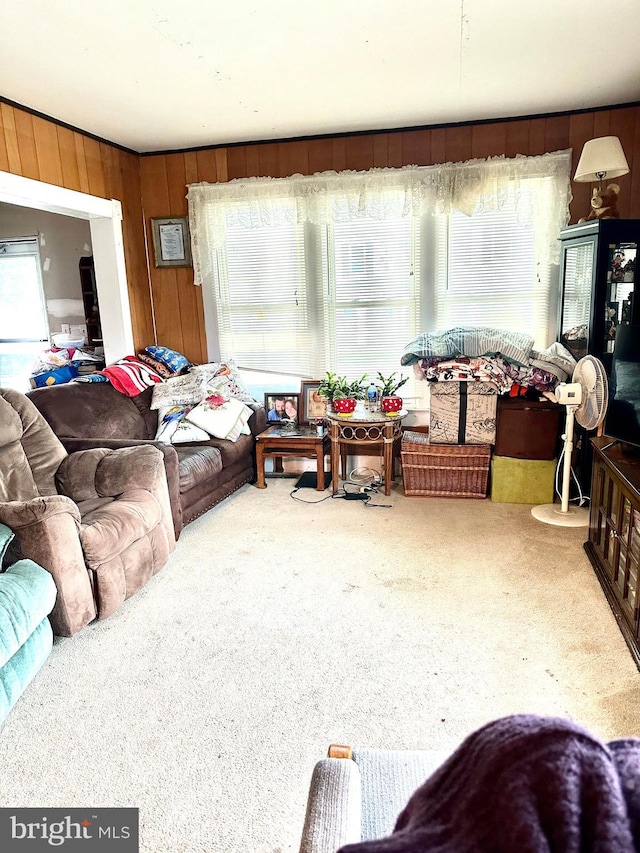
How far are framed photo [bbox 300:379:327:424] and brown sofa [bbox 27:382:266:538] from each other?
15.1 inches

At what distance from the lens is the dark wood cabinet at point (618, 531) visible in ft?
7.39

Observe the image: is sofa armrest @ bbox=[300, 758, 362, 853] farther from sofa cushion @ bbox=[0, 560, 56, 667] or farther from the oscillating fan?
the oscillating fan

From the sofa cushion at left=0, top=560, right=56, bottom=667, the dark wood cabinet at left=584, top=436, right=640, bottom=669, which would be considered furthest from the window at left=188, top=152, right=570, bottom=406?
the sofa cushion at left=0, top=560, right=56, bottom=667

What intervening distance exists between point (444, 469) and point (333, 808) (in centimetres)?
307

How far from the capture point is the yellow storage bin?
3744 mm

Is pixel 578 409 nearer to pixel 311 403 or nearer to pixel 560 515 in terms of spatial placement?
pixel 560 515

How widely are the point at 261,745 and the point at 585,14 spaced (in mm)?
3106

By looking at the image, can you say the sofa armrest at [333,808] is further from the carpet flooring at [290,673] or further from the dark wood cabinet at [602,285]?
the dark wood cabinet at [602,285]

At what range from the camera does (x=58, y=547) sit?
2.28 metres

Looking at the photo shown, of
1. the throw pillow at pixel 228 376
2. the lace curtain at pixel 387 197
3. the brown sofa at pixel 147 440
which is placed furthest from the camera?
the throw pillow at pixel 228 376

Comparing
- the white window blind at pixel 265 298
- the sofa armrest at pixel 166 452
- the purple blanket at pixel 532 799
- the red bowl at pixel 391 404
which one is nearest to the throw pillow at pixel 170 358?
the white window blind at pixel 265 298

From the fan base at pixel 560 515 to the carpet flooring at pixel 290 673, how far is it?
138 mm

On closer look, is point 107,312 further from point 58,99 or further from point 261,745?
point 261,745

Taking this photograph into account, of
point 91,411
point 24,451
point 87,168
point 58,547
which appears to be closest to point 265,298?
point 87,168
